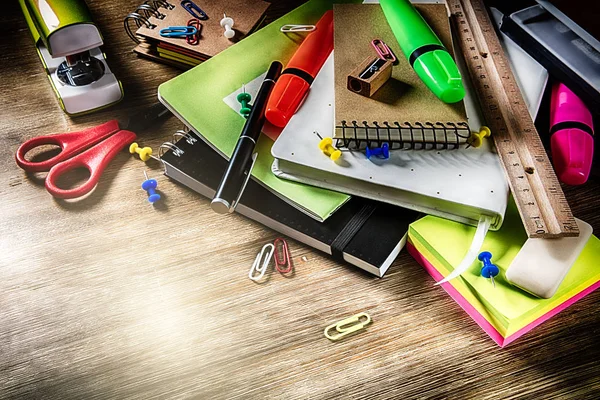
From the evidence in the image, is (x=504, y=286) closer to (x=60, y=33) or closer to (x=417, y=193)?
(x=417, y=193)

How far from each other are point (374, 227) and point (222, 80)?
33 centimetres

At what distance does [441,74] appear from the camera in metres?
0.85

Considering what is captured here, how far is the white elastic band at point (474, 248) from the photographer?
753 millimetres

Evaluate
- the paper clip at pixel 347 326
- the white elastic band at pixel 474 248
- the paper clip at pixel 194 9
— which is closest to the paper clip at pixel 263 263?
the paper clip at pixel 347 326

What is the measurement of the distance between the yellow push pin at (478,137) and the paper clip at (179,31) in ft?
1.55

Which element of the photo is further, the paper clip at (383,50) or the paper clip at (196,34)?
the paper clip at (196,34)

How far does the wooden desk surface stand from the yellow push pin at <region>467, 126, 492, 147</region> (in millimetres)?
157

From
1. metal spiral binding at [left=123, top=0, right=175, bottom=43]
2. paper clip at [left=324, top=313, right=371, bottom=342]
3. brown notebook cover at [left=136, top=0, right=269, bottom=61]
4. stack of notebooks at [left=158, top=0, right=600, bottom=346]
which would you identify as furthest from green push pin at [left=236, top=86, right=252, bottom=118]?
paper clip at [left=324, top=313, right=371, bottom=342]

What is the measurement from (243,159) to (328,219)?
0.14 metres

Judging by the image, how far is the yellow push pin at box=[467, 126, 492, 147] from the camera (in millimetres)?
850

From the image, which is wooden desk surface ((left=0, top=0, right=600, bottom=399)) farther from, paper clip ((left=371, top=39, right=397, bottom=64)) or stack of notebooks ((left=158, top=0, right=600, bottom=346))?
paper clip ((left=371, top=39, right=397, bottom=64))

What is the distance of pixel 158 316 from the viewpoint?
78cm

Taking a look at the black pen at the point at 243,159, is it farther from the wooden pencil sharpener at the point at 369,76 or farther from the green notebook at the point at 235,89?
the wooden pencil sharpener at the point at 369,76

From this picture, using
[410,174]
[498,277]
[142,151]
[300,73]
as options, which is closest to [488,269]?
[498,277]
